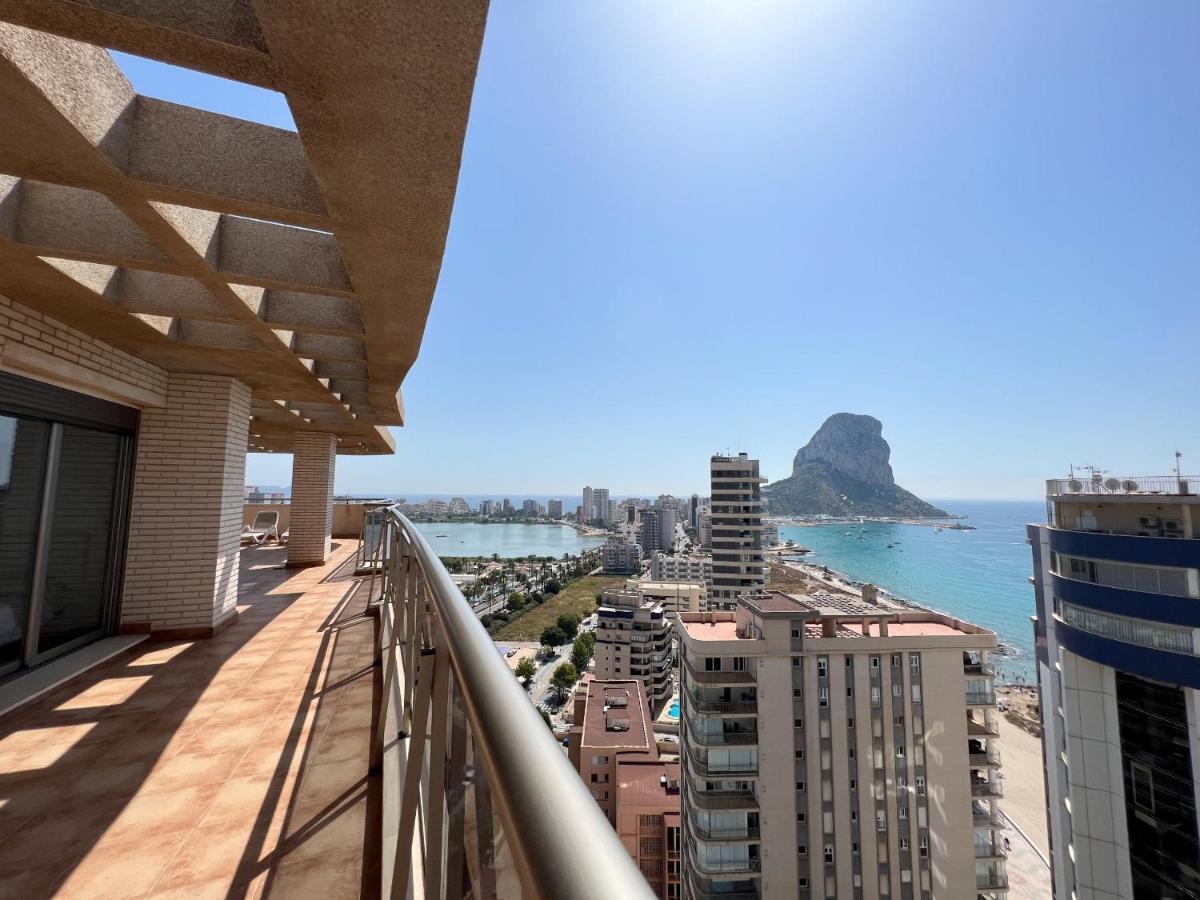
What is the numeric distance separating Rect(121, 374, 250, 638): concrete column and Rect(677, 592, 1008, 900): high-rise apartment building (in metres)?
12.8

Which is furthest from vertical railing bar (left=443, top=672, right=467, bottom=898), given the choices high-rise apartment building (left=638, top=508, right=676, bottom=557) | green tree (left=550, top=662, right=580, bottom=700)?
high-rise apartment building (left=638, top=508, right=676, bottom=557)

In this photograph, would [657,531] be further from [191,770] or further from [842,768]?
[191,770]

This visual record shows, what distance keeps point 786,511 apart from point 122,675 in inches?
6668

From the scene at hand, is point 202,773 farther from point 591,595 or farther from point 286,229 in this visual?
point 591,595

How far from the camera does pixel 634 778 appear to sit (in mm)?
19375

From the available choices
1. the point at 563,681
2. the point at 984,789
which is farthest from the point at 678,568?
the point at 984,789

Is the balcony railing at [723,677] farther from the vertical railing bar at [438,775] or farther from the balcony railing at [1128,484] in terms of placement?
the vertical railing bar at [438,775]

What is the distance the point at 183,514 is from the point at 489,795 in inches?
234

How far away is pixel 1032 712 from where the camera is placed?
35531mm

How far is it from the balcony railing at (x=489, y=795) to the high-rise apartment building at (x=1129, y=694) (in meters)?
15.1

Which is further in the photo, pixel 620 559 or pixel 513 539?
pixel 513 539

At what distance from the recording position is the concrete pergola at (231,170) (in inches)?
58.7

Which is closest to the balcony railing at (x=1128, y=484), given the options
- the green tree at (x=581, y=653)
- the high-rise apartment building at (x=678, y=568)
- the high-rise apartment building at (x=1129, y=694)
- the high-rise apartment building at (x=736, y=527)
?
the high-rise apartment building at (x=1129, y=694)

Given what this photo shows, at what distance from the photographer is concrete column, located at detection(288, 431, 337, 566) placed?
943 cm
